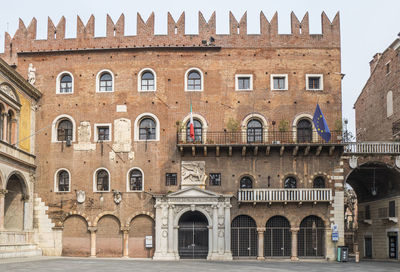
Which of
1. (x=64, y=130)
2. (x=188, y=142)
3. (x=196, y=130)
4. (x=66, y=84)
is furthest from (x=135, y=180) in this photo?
(x=66, y=84)

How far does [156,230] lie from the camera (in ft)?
104

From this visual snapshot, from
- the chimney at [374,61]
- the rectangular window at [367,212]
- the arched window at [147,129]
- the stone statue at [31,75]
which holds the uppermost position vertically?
the chimney at [374,61]

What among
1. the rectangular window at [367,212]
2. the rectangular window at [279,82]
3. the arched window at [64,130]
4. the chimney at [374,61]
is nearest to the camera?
the rectangular window at [279,82]

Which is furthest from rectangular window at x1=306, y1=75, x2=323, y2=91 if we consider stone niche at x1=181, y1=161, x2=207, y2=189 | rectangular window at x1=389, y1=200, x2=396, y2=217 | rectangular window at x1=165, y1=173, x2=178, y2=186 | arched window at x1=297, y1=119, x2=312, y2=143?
rectangular window at x1=165, y1=173, x2=178, y2=186

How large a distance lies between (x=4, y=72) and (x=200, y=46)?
445 inches

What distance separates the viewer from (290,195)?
104ft

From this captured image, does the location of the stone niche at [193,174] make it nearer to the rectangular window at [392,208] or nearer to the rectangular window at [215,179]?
the rectangular window at [215,179]

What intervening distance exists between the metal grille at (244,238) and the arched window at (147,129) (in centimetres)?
703

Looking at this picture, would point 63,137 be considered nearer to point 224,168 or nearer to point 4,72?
point 4,72

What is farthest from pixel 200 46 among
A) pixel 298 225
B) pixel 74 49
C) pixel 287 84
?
pixel 298 225

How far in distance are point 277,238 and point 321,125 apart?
6952 mm

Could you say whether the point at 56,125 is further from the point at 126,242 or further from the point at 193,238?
the point at 193,238

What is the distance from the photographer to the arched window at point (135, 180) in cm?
3278

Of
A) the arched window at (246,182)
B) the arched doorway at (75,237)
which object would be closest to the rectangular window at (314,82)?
the arched window at (246,182)
